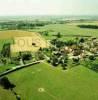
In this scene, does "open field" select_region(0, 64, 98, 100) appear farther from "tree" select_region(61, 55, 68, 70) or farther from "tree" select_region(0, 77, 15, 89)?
"tree" select_region(61, 55, 68, 70)

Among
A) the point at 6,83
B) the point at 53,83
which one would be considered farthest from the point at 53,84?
the point at 6,83

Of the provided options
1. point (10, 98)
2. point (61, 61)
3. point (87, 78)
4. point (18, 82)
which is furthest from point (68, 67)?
point (10, 98)

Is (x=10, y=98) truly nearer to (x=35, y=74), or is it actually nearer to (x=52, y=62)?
(x=35, y=74)

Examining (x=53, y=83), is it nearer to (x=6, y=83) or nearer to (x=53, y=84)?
(x=53, y=84)

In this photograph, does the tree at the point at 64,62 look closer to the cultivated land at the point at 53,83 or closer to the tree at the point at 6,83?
the cultivated land at the point at 53,83

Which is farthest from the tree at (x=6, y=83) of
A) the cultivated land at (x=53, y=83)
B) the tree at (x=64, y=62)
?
the tree at (x=64, y=62)

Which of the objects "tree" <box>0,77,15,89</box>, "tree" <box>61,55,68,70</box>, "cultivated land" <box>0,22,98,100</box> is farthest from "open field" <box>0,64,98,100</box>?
"tree" <box>61,55,68,70</box>

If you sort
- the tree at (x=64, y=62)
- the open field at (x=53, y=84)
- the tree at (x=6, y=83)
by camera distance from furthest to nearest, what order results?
the tree at (x=64, y=62), the tree at (x=6, y=83), the open field at (x=53, y=84)

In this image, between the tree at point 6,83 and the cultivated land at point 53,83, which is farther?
the tree at point 6,83

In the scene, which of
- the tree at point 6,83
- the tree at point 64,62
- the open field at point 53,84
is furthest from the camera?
the tree at point 64,62
